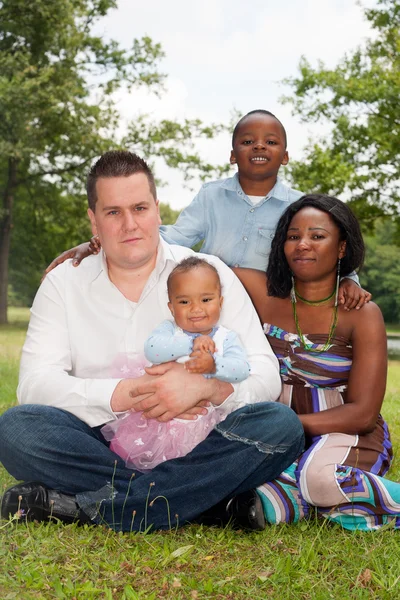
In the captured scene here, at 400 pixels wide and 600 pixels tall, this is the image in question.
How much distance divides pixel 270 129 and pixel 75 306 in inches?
73.9

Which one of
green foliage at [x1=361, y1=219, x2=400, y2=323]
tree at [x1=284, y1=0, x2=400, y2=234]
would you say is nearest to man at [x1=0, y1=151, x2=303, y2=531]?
tree at [x1=284, y1=0, x2=400, y2=234]

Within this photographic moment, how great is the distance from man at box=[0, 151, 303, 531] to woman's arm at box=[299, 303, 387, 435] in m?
0.27

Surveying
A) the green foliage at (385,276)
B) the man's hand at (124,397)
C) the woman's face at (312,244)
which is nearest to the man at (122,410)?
the man's hand at (124,397)

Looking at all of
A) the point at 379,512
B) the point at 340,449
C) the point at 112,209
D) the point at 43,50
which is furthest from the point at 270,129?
the point at 43,50

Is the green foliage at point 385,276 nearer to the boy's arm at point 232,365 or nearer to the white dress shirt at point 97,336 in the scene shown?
the white dress shirt at point 97,336

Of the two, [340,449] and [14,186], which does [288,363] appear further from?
[14,186]

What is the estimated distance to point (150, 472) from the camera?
336 cm

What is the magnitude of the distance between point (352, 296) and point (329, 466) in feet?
3.05

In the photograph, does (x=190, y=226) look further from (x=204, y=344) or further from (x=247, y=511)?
(x=247, y=511)

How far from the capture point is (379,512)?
11.1 feet

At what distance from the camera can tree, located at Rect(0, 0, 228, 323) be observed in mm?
19656

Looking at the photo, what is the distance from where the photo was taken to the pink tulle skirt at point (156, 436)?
11.1 ft

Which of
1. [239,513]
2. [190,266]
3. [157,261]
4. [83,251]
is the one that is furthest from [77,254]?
[239,513]

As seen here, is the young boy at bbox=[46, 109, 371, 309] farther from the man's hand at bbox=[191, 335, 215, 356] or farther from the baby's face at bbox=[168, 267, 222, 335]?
the man's hand at bbox=[191, 335, 215, 356]
